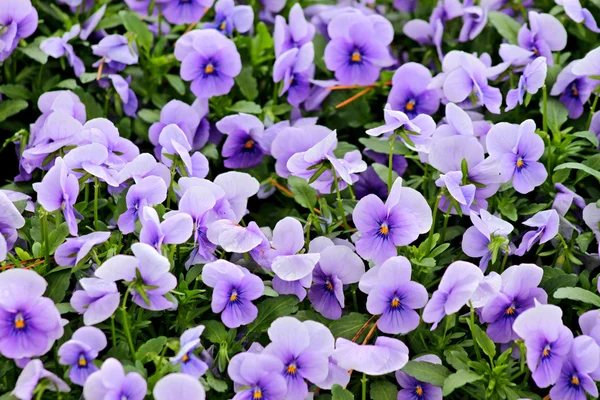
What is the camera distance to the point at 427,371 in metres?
1.36

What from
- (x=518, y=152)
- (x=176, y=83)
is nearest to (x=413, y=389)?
(x=518, y=152)

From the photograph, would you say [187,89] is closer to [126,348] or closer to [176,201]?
[176,201]

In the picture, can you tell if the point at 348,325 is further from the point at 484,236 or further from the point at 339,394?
the point at 484,236

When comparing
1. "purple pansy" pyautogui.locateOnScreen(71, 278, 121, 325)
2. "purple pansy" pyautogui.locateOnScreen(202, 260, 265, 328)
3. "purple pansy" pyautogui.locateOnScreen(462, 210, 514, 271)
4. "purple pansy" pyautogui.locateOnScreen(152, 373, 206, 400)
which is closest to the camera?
"purple pansy" pyautogui.locateOnScreen(152, 373, 206, 400)

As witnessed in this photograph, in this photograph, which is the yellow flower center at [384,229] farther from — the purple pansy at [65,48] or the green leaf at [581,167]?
the purple pansy at [65,48]

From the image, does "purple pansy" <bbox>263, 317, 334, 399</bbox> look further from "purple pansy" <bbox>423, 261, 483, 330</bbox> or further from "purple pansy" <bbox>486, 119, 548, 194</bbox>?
"purple pansy" <bbox>486, 119, 548, 194</bbox>

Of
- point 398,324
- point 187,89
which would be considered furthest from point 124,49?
point 398,324

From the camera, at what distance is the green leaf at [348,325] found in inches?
57.4

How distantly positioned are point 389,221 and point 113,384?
21.5 inches

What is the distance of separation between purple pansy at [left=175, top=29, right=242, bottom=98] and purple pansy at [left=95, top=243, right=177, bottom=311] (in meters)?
0.69

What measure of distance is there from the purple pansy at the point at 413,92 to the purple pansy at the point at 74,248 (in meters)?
0.77

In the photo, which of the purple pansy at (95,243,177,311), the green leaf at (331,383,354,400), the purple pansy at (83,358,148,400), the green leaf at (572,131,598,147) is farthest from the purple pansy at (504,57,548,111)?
the purple pansy at (83,358,148,400)

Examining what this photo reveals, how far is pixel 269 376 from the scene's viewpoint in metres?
1.29

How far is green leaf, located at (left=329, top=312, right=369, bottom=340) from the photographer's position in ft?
4.78
